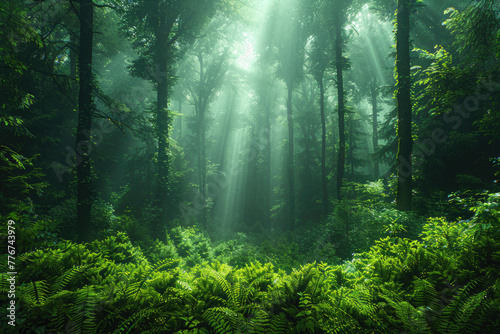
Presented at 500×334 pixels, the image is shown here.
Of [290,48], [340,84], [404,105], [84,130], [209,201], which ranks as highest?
[290,48]

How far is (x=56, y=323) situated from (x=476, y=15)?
11.4 m

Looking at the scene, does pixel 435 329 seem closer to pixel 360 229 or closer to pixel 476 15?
pixel 360 229

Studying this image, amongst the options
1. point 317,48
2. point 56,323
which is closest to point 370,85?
point 317,48

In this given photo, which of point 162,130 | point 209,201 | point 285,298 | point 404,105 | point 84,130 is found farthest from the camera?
point 209,201

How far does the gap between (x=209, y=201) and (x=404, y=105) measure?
15.2 metres

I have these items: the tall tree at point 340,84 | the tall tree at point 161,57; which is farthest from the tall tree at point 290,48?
the tall tree at point 161,57

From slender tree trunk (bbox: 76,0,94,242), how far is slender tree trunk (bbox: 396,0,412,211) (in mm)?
10209

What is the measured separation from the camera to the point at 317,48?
52.7 feet

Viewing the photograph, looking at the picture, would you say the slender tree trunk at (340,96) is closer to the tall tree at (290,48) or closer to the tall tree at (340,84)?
the tall tree at (340,84)

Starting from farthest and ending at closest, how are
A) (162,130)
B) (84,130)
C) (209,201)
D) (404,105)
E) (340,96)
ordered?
(209,201) < (340,96) < (162,130) < (404,105) < (84,130)

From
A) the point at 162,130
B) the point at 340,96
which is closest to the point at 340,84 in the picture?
the point at 340,96

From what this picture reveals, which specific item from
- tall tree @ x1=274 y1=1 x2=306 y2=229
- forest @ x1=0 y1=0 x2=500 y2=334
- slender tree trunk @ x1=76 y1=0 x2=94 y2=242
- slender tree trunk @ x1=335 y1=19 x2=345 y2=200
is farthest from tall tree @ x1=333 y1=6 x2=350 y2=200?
slender tree trunk @ x1=76 y1=0 x2=94 y2=242

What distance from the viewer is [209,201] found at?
1830 centimetres

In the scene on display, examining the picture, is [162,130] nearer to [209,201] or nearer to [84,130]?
[84,130]
